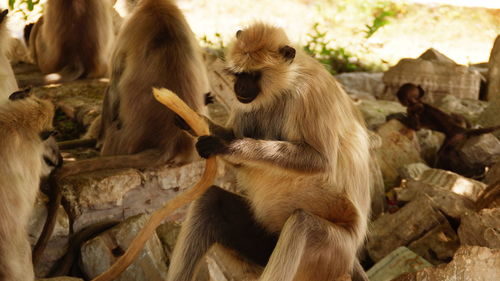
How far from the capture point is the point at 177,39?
495cm

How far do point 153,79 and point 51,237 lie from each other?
4.36 ft

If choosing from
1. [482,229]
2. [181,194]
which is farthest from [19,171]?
[482,229]

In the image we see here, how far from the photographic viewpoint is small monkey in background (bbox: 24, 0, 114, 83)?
22.4 feet

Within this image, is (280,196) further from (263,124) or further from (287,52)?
(287,52)

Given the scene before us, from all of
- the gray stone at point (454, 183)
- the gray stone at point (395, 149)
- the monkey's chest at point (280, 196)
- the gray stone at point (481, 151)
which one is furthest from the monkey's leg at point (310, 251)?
the gray stone at point (481, 151)

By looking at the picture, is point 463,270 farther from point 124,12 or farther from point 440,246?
point 124,12

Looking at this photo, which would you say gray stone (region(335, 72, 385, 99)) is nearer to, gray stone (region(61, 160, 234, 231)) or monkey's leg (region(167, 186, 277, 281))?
gray stone (region(61, 160, 234, 231))

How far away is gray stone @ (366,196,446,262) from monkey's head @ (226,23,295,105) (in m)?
2.39

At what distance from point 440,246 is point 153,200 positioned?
2099mm

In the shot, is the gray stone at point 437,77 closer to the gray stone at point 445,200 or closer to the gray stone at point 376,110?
the gray stone at point 376,110

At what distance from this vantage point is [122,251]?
4199mm

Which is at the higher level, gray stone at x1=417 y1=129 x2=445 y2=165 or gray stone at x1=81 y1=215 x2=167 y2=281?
gray stone at x1=81 y1=215 x2=167 y2=281

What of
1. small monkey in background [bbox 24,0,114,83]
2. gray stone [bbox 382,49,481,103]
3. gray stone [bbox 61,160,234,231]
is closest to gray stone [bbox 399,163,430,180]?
gray stone [bbox 382,49,481,103]

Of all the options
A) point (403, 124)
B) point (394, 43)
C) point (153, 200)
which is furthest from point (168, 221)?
point (394, 43)
